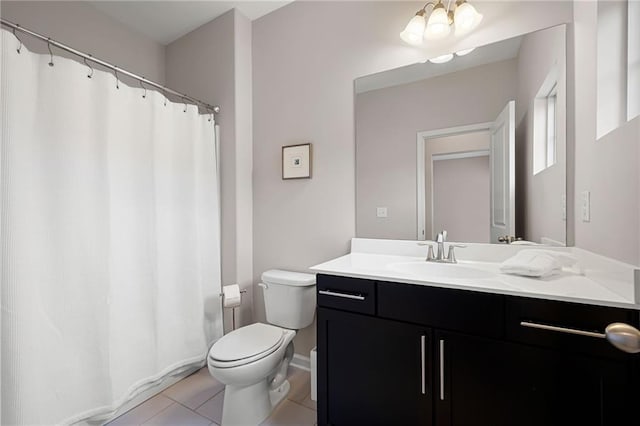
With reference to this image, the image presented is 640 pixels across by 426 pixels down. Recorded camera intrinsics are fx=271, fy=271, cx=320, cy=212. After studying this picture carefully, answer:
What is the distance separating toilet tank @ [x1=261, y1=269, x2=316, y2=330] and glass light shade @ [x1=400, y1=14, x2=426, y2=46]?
154 cm

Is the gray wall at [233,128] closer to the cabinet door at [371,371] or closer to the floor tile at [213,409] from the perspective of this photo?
the floor tile at [213,409]

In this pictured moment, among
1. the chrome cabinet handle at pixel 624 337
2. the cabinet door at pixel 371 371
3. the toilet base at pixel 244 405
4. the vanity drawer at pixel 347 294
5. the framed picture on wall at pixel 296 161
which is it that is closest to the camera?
the chrome cabinet handle at pixel 624 337

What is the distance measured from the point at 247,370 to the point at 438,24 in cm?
204

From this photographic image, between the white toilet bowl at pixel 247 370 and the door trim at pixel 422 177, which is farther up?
the door trim at pixel 422 177

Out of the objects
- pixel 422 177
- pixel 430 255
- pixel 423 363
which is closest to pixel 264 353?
pixel 423 363

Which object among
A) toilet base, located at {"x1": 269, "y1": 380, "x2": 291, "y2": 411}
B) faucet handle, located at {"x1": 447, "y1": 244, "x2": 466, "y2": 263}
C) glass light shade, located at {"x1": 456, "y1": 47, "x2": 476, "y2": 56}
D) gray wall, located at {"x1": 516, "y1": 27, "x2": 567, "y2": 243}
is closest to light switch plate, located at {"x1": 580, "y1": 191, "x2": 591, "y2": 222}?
gray wall, located at {"x1": 516, "y1": 27, "x2": 567, "y2": 243}

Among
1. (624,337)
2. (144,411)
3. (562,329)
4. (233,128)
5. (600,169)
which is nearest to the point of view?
(624,337)

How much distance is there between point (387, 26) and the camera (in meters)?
1.66

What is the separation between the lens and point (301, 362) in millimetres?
1995

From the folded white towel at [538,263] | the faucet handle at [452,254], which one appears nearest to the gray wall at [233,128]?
the faucet handle at [452,254]

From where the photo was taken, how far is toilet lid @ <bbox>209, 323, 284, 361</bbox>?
4.55 ft

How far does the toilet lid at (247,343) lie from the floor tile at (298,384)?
44 cm

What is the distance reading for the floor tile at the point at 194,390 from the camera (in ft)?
5.41

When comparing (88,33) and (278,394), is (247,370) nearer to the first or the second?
(278,394)
